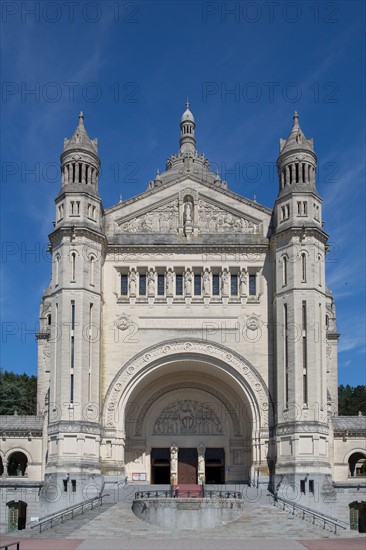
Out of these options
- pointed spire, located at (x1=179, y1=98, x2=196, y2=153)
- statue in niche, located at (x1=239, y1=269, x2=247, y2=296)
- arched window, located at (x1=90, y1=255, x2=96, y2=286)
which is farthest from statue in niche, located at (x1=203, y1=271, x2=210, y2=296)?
pointed spire, located at (x1=179, y1=98, x2=196, y2=153)

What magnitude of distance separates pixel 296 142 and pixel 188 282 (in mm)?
10850

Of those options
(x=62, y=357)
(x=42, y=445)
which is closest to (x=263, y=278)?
(x=62, y=357)

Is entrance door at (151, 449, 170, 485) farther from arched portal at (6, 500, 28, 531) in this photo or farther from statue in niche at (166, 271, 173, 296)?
statue in niche at (166, 271, 173, 296)

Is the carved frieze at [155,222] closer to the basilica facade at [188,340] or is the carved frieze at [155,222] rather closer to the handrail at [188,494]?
the basilica facade at [188,340]

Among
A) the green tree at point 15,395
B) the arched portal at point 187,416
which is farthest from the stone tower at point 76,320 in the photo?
the green tree at point 15,395

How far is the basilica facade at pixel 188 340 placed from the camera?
46.1 metres

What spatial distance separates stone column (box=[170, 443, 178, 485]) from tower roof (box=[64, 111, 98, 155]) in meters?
19.0

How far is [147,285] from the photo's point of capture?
50438mm

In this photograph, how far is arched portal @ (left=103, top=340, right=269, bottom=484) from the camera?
158 ft

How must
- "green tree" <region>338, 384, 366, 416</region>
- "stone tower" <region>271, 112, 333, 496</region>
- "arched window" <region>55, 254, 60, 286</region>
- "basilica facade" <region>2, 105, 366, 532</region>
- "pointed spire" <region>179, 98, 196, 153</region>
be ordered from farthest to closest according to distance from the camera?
"green tree" <region>338, 384, 366, 416</region>
"pointed spire" <region>179, 98, 196, 153</region>
"arched window" <region>55, 254, 60, 286</region>
"basilica facade" <region>2, 105, 366, 532</region>
"stone tower" <region>271, 112, 333, 496</region>

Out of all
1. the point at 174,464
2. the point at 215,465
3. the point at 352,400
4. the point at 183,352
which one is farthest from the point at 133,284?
the point at 352,400

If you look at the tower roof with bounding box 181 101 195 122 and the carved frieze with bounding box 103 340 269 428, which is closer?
the carved frieze with bounding box 103 340 269 428

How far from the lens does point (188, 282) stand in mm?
50250

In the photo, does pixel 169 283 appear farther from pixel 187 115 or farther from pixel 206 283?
pixel 187 115
